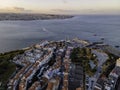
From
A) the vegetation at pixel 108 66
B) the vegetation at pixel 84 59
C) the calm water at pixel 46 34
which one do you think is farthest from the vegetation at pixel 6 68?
the calm water at pixel 46 34

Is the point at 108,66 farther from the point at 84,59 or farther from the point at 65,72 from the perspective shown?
the point at 65,72

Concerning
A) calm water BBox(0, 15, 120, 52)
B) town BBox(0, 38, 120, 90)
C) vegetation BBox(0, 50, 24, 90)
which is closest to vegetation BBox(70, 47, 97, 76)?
town BBox(0, 38, 120, 90)

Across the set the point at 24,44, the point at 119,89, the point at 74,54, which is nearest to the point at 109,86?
the point at 119,89

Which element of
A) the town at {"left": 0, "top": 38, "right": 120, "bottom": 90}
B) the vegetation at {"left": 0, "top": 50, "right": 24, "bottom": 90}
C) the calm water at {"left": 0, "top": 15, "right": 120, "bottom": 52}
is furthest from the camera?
the calm water at {"left": 0, "top": 15, "right": 120, "bottom": 52}

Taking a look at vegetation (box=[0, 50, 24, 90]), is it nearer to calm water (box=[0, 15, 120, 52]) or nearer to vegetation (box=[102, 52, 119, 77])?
vegetation (box=[102, 52, 119, 77])

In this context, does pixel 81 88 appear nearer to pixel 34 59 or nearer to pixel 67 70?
pixel 67 70

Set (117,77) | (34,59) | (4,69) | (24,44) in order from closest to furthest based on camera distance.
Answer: (117,77) → (4,69) → (34,59) → (24,44)

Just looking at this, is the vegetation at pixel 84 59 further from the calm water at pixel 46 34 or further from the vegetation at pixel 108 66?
the calm water at pixel 46 34

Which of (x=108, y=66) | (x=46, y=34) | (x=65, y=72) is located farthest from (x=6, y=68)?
(x=46, y=34)
